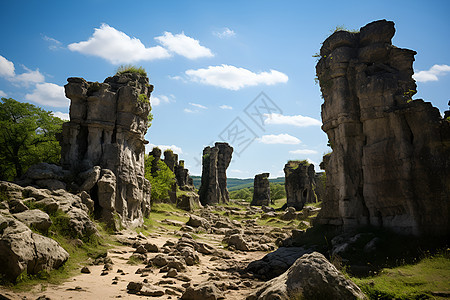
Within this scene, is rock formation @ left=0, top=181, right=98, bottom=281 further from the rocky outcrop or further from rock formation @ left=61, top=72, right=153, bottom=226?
the rocky outcrop

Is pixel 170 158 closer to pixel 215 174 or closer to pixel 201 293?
pixel 215 174

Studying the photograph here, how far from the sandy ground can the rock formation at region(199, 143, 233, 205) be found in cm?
4512

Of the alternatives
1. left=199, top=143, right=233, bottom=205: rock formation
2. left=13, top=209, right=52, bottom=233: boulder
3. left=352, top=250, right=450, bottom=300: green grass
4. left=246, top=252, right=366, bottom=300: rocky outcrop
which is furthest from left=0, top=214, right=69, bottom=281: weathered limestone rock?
left=199, top=143, right=233, bottom=205: rock formation

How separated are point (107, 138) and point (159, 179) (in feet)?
63.2

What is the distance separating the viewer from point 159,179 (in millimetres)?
39250

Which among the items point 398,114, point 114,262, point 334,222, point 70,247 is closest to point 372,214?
point 334,222

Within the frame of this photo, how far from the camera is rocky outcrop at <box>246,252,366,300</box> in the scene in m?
6.34

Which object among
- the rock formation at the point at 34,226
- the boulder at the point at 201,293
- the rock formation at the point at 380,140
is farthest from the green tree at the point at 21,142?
the rock formation at the point at 380,140

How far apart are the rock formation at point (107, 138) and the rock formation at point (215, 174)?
123 ft

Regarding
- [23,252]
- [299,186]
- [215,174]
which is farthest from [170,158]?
[23,252]

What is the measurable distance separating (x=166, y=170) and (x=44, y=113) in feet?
60.6

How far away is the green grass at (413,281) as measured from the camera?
295 inches

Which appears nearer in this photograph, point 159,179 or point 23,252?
point 23,252

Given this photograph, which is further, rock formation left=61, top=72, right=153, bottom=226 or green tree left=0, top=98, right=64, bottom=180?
green tree left=0, top=98, right=64, bottom=180
